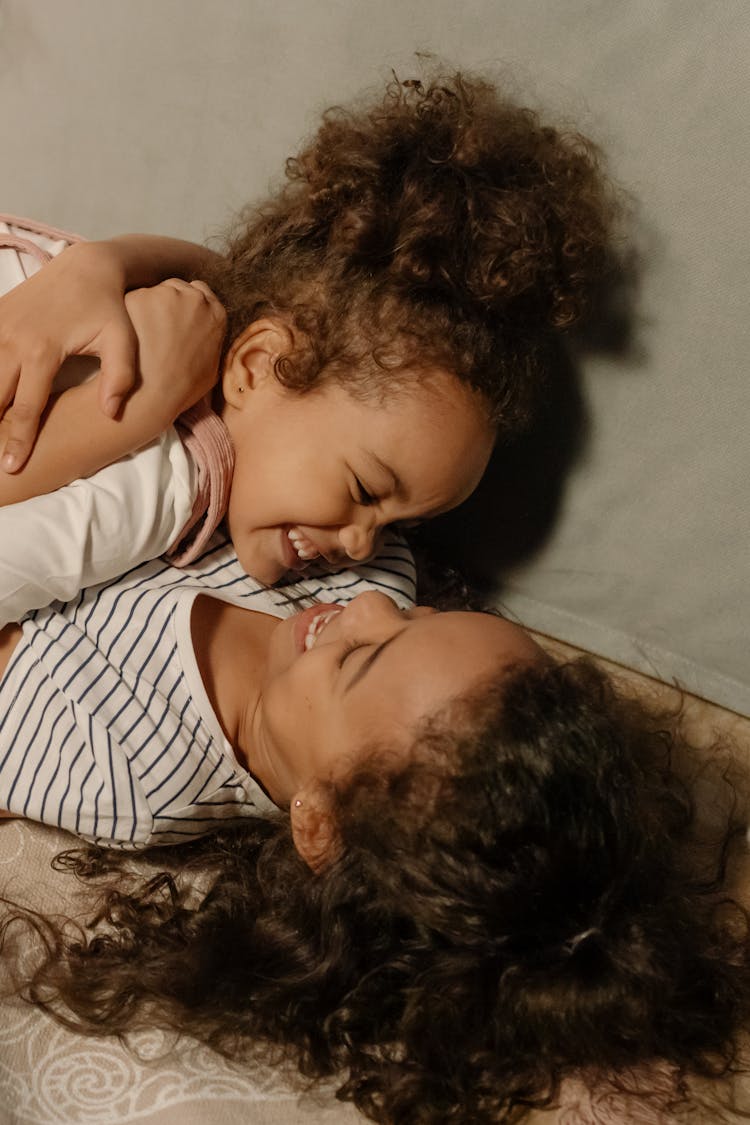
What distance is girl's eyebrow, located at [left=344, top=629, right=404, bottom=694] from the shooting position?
0.86 m

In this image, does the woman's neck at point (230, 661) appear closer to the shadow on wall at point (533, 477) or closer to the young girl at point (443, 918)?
the young girl at point (443, 918)

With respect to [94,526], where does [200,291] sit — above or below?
above

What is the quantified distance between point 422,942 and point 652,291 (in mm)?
653

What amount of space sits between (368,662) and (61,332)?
436 millimetres

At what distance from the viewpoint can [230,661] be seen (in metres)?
1.04

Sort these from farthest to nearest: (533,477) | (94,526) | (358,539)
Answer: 1. (533,477)
2. (358,539)
3. (94,526)

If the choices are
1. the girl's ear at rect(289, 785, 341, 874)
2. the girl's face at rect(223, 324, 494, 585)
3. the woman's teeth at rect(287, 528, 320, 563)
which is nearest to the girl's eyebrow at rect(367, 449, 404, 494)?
the girl's face at rect(223, 324, 494, 585)

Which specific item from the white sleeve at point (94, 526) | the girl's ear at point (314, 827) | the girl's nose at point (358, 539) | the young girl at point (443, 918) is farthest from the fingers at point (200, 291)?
the girl's ear at point (314, 827)

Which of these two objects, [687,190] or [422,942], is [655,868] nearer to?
[422,942]

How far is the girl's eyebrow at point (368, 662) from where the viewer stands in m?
0.86

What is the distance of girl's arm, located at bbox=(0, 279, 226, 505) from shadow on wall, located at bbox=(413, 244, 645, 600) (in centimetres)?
35

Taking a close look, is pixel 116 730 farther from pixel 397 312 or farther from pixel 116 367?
pixel 397 312

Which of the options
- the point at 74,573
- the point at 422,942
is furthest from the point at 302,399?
the point at 422,942

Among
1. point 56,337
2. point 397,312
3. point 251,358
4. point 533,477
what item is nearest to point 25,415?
point 56,337
